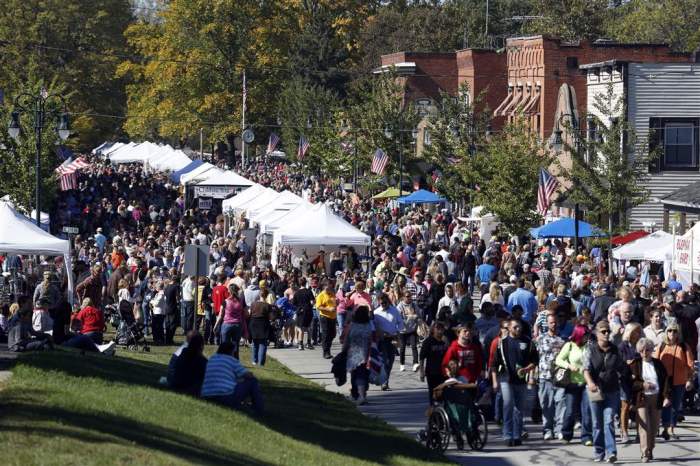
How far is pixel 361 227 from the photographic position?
4594 cm

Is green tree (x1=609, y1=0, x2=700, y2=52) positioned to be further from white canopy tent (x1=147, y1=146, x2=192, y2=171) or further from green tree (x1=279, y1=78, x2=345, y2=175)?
white canopy tent (x1=147, y1=146, x2=192, y2=171)

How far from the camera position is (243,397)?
16062mm

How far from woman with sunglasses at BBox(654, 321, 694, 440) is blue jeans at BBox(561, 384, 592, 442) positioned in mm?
1142

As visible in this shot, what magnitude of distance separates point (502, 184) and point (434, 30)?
63.0 metres

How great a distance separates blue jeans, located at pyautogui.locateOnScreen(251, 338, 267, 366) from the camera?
931 inches

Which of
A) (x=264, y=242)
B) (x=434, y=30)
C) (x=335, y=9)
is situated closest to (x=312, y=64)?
(x=335, y=9)

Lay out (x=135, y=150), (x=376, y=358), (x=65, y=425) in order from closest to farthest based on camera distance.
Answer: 1. (x=65, y=425)
2. (x=376, y=358)
3. (x=135, y=150)

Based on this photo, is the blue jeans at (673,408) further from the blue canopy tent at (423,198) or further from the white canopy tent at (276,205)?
the blue canopy tent at (423,198)

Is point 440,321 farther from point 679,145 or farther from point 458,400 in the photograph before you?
point 679,145

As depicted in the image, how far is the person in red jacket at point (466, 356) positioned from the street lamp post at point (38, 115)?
2451 centimetres

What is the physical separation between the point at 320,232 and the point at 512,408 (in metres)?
16.9

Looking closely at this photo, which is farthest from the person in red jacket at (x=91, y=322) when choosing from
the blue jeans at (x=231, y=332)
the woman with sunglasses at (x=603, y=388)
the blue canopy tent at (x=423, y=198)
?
the blue canopy tent at (x=423, y=198)

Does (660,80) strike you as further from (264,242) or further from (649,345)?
(649,345)

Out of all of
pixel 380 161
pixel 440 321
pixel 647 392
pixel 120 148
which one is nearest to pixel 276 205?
pixel 380 161
